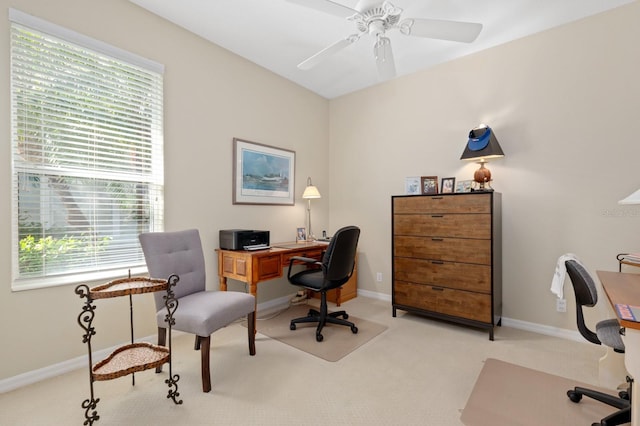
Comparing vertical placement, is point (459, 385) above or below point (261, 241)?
below

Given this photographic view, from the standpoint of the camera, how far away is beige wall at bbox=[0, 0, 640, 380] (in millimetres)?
2107

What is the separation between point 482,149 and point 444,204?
26.2 inches

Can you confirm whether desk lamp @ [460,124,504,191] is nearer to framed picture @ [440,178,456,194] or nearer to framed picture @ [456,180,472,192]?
framed picture @ [456,180,472,192]

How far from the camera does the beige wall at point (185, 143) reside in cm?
191

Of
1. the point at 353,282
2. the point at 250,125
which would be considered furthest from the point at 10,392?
the point at 353,282

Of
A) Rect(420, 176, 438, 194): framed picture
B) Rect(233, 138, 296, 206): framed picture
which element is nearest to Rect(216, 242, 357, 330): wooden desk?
Rect(233, 138, 296, 206): framed picture

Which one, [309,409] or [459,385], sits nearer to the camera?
[309,409]

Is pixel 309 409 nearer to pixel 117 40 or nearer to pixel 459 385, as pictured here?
pixel 459 385

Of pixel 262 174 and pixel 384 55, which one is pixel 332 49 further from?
pixel 262 174

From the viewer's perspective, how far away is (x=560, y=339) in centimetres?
262

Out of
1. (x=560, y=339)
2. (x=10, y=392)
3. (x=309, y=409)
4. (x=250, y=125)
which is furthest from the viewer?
(x=250, y=125)

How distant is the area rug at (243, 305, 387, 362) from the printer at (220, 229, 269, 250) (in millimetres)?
823

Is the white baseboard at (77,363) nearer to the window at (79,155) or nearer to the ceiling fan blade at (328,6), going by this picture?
the window at (79,155)

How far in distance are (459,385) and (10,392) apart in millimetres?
2897
